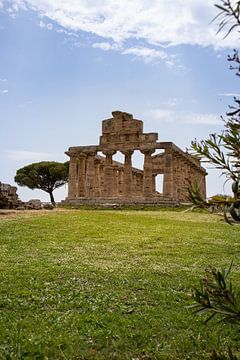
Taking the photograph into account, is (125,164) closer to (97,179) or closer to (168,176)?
(168,176)

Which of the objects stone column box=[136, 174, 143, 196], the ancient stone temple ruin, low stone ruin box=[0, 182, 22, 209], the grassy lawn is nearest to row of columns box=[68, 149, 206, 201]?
the ancient stone temple ruin

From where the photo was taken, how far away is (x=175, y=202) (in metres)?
41.8

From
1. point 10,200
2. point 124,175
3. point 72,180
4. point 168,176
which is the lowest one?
point 10,200

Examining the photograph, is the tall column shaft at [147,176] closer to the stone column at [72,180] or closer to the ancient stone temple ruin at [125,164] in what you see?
the ancient stone temple ruin at [125,164]

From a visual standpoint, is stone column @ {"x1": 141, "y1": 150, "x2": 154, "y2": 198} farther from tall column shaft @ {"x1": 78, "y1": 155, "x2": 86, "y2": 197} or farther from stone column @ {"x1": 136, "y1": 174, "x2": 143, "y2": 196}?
stone column @ {"x1": 136, "y1": 174, "x2": 143, "y2": 196}

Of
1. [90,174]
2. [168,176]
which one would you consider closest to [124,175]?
[90,174]

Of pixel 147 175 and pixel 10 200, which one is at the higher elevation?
pixel 147 175

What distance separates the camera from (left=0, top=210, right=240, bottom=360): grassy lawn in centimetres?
538

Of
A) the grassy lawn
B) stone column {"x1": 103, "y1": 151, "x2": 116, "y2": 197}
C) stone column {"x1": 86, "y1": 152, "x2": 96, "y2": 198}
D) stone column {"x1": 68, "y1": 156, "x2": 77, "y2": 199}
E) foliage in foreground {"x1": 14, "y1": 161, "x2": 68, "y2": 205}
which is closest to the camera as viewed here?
the grassy lawn

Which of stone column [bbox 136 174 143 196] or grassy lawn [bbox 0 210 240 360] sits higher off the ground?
stone column [bbox 136 174 143 196]

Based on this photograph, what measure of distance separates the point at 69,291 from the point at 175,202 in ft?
113

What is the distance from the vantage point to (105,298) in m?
7.61

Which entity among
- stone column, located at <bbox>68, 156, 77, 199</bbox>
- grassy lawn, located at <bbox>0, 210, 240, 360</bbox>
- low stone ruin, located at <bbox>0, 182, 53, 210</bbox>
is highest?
stone column, located at <bbox>68, 156, 77, 199</bbox>

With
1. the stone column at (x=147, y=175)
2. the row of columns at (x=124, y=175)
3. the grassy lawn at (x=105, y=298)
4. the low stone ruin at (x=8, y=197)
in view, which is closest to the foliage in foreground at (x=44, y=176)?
the row of columns at (x=124, y=175)
